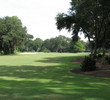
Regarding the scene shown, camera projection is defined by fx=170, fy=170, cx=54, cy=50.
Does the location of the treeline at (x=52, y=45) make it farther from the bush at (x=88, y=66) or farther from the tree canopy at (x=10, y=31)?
the bush at (x=88, y=66)

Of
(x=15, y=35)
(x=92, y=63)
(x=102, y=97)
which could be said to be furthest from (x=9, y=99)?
(x=15, y=35)

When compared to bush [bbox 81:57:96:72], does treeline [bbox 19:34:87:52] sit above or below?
above

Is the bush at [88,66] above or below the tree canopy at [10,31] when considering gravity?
below

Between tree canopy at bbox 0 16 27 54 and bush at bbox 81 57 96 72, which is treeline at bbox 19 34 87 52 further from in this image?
bush at bbox 81 57 96 72

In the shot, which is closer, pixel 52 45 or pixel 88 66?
pixel 88 66

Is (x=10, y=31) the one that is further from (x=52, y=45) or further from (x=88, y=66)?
(x=52, y=45)

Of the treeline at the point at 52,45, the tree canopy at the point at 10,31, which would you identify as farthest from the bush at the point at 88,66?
the treeline at the point at 52,45

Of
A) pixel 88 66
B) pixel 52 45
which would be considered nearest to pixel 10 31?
pixel 88 66

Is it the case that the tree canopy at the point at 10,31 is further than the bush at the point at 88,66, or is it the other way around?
the tree canopy at the point at 10,31

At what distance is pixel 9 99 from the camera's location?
5301 millimetres

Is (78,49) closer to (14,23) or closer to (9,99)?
(14,23)

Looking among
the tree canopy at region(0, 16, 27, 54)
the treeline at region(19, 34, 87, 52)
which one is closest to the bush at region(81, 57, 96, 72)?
the tree canopy at region(0, 16, 27, 54)

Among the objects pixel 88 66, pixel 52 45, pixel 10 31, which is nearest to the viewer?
pixel 88 66

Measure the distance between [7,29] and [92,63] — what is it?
4901cm
